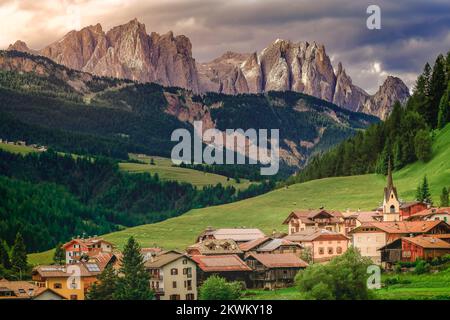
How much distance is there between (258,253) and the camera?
5005 inches

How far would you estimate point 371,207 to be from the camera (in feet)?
549

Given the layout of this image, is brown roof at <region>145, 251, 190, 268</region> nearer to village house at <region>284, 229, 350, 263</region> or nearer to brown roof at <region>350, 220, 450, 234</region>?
village house at <region>284, 229, 350, 263</region>

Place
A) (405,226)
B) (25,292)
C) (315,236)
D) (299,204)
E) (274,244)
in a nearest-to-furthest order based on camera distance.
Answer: (25,292) < (405,226) < (274,244) < (315,236) < (299,204)

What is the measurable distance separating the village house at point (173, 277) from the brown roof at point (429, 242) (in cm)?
2589

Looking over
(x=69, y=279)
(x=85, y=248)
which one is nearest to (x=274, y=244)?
(x=85, y=248)

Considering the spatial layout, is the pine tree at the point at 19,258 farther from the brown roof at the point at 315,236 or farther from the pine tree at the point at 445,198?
the pine tree at the point at 445,198

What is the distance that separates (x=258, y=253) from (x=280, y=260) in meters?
8.10

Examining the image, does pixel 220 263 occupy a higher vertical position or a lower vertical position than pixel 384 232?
lower

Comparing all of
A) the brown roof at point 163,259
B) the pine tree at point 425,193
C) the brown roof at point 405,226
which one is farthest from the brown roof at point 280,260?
the pine tree at point 425,193

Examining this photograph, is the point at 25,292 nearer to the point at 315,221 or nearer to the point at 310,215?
the point at 315,221

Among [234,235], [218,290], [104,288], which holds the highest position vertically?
[234,235]

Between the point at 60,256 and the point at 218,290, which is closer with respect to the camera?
the point at 218,290
